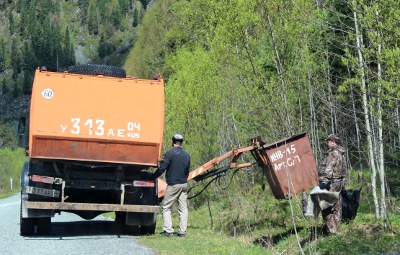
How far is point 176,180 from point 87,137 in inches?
81.7

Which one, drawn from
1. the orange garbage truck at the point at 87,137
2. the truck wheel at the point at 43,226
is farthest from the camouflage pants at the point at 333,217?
the truck wheel at the point at 43,226

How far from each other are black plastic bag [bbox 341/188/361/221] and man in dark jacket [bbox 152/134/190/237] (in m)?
3.17

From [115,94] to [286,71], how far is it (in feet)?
16.0

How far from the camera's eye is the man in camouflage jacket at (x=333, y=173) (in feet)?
39.9

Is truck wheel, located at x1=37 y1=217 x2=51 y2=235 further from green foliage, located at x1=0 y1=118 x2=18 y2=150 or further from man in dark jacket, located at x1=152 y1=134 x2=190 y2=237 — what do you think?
green foliage, located at x1=0 y1=118 x2=18 y2=150

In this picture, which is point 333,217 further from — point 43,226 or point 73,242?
point 43,226

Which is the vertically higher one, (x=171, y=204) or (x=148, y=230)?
(x=171, y=204)

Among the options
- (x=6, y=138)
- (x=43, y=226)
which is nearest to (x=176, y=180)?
(x=43, y=226)

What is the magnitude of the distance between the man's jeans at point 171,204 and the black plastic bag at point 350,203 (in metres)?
3.17

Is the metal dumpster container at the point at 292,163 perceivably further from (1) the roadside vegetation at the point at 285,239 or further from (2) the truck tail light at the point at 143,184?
(2) the truck tail light at the point at 143,184

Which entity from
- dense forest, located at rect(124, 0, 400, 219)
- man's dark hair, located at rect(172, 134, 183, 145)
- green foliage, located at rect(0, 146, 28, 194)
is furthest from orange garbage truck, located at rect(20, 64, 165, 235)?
green foliage, located at rect(0, 146, 28, 194)

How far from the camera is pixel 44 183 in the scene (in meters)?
13.1

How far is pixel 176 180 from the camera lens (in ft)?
44.3

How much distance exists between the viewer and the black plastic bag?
12852 mm
